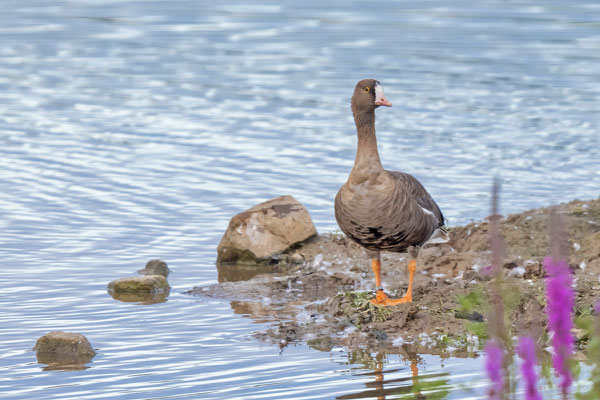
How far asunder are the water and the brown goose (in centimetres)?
121

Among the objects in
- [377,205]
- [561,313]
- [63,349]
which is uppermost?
[561,313]

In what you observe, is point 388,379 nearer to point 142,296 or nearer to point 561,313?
point 142,296

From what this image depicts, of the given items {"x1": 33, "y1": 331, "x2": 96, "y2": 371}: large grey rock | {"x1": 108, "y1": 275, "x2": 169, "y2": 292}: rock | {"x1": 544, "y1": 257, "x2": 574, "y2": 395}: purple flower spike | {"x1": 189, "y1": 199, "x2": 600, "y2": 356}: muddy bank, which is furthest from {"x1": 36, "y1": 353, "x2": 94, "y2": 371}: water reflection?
{"x1": 544, "y1": 257, "x2": 574, "y2": 395}: purple flower spike

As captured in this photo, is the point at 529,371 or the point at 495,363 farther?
the point at 495,363

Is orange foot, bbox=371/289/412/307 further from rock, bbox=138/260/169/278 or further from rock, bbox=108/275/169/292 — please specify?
rock, bbox=138/260/169/278

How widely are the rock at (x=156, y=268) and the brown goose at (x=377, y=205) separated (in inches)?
110

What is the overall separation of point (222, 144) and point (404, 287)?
7958mm

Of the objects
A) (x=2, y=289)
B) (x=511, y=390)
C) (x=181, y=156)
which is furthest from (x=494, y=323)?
(x=181, y=156)

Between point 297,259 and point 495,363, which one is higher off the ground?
point 495,363

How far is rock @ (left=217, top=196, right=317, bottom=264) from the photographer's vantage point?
493 inches

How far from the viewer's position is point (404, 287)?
1078 centimetres

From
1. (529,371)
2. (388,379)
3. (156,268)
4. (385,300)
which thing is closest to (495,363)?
(529,371)

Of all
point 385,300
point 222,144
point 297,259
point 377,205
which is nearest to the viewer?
point 377,205

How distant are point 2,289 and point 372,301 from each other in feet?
12.6
